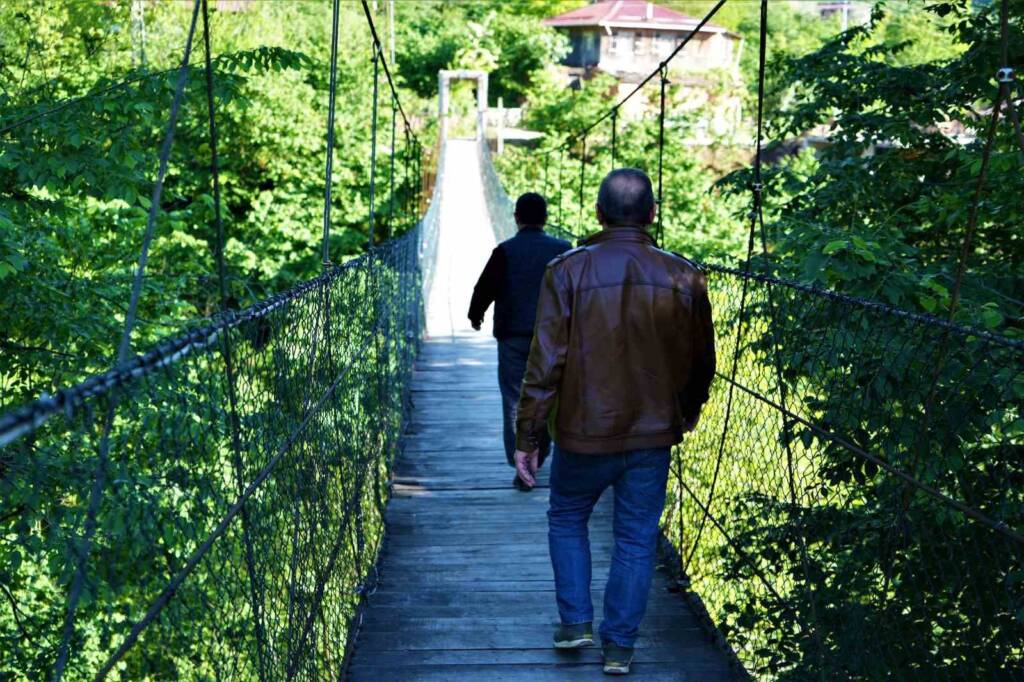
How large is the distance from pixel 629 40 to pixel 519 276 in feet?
131

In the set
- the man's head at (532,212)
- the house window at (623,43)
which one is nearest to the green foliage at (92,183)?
the man's head at (532,212)

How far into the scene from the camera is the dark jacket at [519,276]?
407cm

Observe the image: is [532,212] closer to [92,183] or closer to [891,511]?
[891,511]

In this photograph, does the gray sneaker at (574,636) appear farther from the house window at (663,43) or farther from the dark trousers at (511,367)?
the house window at (663,43)

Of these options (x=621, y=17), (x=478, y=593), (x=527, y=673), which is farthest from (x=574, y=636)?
(x=621, y=17)

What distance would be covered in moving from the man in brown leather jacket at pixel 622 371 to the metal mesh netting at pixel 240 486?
0.54m

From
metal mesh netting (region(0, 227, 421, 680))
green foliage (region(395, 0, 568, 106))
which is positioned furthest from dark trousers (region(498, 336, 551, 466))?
green foliage (region(395, 0, 568, 106))

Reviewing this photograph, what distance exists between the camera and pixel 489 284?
412cm

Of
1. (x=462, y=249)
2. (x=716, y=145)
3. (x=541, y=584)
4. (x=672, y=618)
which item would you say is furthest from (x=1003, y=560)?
(x=716, y=145)

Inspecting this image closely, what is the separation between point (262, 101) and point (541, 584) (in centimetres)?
1720

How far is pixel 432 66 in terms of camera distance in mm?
39219

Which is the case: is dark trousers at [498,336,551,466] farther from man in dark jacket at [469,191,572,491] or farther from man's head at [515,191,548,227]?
man's head at [515,191,548,227]

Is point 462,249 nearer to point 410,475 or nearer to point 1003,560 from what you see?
point 410,475

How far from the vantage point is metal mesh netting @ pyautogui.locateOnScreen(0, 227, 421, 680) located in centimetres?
151
